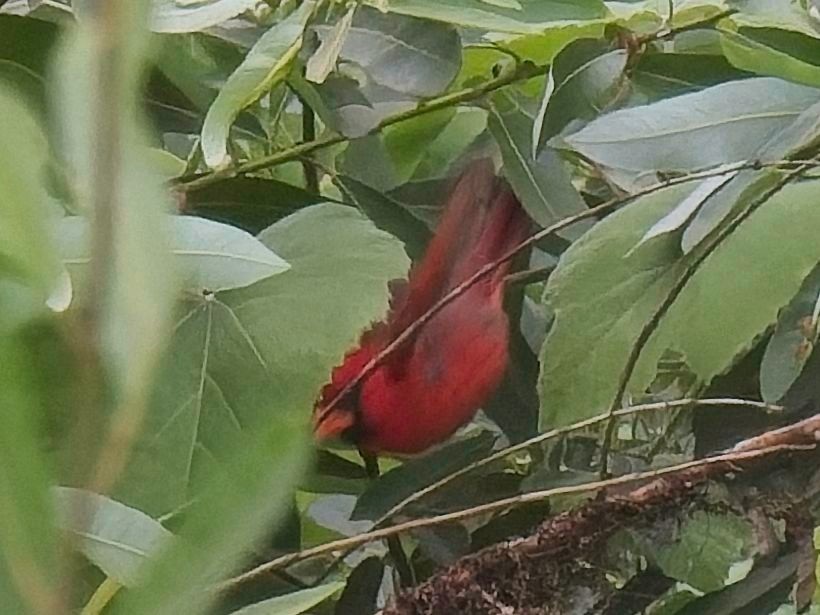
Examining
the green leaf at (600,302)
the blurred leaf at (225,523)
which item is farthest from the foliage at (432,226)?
the blurred leaf at (225,523)

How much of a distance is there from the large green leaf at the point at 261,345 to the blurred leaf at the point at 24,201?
229 mm

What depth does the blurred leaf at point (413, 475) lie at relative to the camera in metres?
0.47

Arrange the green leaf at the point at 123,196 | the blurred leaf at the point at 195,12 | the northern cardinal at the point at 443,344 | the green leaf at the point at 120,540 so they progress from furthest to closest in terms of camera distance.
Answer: the northern cardinal at the point at 443,344
the blurred leaf at the point at 195,12
the green leaf at the point at 120,540
the green leaf at the point at 123,196

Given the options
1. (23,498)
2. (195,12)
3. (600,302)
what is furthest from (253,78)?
(23,498)

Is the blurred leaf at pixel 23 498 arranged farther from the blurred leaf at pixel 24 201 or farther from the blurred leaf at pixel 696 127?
the blurred leaf at pixel 696 127

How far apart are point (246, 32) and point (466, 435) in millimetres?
171

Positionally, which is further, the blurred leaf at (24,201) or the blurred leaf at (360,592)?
the blurred leaf at (360,592)

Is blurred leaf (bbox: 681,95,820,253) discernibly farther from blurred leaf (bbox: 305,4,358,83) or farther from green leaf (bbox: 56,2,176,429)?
green leaf (bbox: 56,2,176,429)

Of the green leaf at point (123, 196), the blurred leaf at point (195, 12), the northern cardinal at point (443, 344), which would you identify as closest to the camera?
the green leaf at point (123, 196)


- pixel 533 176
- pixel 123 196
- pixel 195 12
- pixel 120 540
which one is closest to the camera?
pixel 123 196

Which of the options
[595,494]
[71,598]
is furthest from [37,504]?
[595,494]

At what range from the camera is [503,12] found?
0.43 m

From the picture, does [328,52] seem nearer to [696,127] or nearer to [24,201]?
[696,127]

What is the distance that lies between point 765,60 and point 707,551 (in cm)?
17
